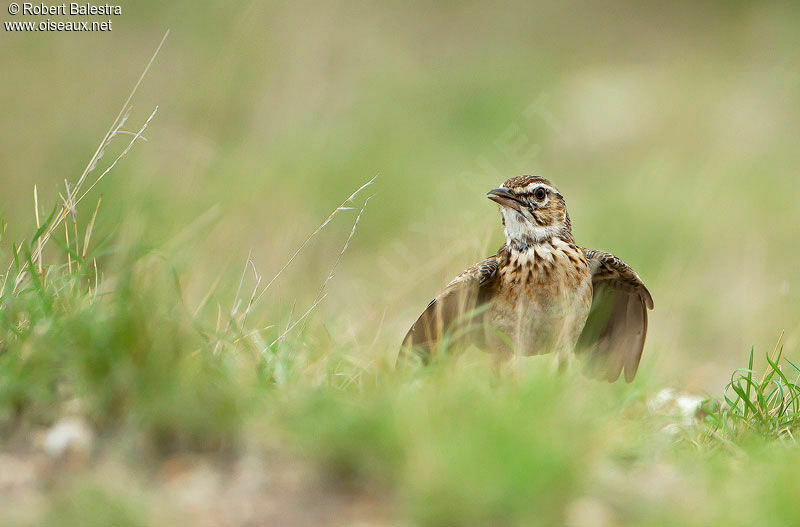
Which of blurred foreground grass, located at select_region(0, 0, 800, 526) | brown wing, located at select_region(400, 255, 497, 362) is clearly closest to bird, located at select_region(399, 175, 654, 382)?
brown wing, located at select_region(400, 255, 497, 362)

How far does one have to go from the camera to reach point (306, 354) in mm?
5105

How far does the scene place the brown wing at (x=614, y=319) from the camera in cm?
658

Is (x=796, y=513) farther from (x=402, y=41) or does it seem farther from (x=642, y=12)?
(x=642, y=12)

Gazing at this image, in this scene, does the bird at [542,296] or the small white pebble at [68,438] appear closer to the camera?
the small white pebble at [68,438]

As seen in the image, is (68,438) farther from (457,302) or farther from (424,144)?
(424,144)

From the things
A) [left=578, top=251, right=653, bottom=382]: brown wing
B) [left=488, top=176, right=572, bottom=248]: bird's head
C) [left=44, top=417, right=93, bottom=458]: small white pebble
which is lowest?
[left=44, top=417, right=93, bottom=458]: small white pebble

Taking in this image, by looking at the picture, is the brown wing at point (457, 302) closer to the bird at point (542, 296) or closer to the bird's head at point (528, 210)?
the bird at point (542, 296)

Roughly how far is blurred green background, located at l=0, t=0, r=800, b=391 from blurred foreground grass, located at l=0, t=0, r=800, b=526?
5 cm

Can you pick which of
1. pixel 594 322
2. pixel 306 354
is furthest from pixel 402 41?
pixel 306 354

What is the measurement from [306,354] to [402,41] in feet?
44.1

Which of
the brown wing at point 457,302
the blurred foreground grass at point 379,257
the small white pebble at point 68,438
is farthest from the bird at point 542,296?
the small white pebble at point 68,438

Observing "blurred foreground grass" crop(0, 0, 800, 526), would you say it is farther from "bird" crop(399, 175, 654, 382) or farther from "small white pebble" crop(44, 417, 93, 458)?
"bird" crop(399, 175, 654, 382)

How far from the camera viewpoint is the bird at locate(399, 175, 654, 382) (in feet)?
20.4

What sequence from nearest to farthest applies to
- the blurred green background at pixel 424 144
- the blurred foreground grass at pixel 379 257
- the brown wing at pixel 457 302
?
1. the blurred foreground grass at pixel 379 257
2. the brown wing at pixel 457 302
3. the blurred green background at pixel 424 144
